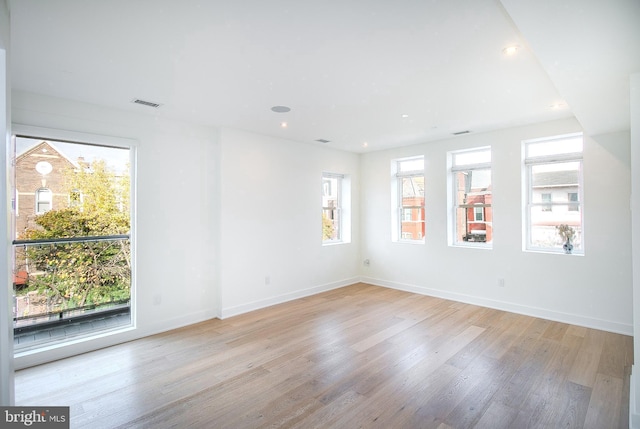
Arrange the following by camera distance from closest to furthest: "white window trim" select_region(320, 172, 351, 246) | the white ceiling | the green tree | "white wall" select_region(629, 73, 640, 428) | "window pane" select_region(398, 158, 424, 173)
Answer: the white ceiling
"white wall" select_region(629, 73, 640, 428)
the green tree
"window pane" select_region(398, 158, 424, 173)
"white window trim" select_region(320, 172, 351, 246)

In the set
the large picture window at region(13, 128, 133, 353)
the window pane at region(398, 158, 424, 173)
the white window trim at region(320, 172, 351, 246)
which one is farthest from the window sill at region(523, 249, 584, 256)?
the large picture window at region(13, 128, 133, 353)

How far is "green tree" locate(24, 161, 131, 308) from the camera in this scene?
345 cm

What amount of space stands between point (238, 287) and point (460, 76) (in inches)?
153

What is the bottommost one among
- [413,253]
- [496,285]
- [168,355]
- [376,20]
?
[168,355]

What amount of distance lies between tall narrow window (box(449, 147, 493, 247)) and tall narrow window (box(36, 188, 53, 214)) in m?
5.55

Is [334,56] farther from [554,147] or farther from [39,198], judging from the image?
[554,147]

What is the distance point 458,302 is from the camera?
5.19m

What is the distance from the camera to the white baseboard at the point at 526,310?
393cm

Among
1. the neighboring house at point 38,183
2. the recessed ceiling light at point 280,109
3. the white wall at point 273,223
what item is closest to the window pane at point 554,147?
the white wall at point 273,223

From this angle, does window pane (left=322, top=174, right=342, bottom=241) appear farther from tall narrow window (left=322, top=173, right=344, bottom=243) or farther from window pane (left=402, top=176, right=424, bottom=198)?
window pane (left=402, top=176, right=424, bottom=198)

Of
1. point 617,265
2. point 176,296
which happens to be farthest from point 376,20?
point 617,265

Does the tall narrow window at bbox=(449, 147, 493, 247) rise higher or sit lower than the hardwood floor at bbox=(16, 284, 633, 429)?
higher

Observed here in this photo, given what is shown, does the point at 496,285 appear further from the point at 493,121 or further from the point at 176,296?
the point at 176,296

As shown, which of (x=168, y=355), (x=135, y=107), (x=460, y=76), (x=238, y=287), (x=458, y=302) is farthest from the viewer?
(x=458, y=302)
